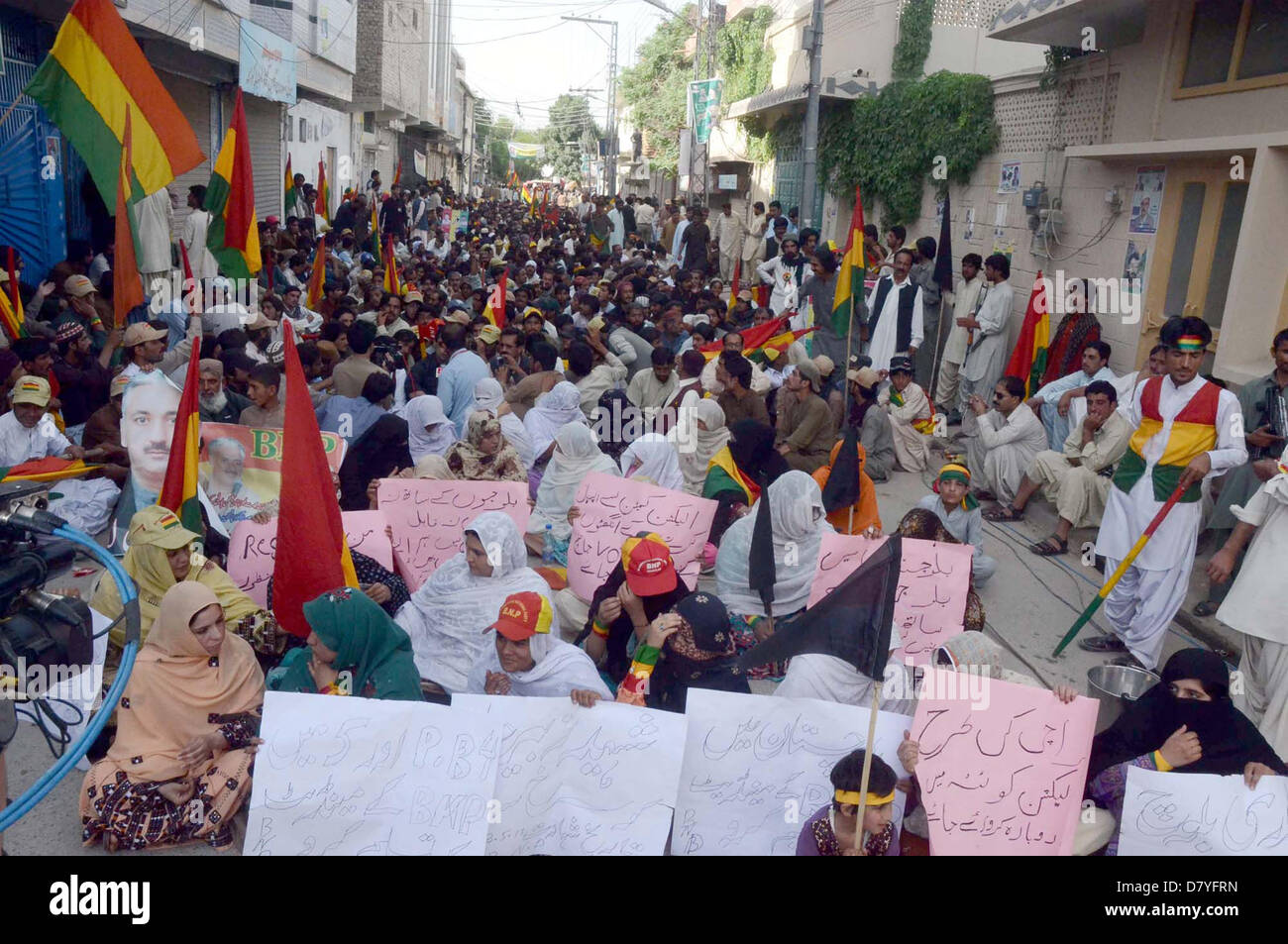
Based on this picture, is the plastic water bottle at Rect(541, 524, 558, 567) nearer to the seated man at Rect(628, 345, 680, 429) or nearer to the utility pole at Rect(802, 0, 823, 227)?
the seated man at Rect(628, 345, 680, 429)

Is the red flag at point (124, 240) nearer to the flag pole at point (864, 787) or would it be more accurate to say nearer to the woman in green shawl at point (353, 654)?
the woman in green shawl at point (353, 654)

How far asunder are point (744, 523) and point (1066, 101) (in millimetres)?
6679

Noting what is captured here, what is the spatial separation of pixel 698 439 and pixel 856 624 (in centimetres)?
420

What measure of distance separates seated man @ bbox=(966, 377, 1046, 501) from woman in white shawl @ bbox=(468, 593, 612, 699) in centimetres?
505

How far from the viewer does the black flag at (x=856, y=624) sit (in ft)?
9.92

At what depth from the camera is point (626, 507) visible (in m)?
5.57

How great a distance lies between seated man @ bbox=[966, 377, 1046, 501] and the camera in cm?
799

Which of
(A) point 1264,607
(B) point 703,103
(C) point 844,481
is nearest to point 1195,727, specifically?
(A) point 1264,607

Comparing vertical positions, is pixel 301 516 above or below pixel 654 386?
above

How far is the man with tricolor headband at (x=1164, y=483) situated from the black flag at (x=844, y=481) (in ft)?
4.41

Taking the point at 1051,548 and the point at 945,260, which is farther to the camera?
the point at 945,260

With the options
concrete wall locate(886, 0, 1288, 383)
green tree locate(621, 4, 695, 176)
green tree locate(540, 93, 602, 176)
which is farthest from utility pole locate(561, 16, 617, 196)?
concrete wall locate(886, 0, 1288, 383)

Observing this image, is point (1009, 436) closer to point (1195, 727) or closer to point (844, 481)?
point (844, 481)

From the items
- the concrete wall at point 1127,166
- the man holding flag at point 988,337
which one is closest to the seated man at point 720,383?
the man holding flag at point 988,337
